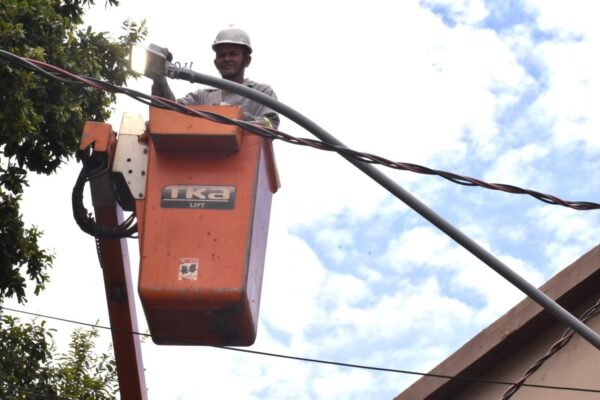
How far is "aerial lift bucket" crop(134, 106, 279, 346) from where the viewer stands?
5969mm

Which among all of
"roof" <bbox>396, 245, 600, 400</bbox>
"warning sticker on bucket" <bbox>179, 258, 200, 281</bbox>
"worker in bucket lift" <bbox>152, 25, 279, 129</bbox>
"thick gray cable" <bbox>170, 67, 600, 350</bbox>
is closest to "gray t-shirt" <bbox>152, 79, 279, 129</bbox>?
"worker in bucket lift" <bbox>152, 25, 279, 129</bbox>

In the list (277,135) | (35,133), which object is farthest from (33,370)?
(277,135)

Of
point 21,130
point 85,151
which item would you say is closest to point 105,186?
point 85,151

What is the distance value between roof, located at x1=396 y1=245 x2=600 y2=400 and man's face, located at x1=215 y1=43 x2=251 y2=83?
10.0ft

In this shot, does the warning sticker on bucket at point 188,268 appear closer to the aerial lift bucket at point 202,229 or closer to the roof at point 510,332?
the aerial lift bucket at point 202,229

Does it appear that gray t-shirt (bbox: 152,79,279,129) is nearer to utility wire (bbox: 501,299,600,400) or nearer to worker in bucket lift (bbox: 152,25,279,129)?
worker in bucket lift (bbox: 152,25,279,129)

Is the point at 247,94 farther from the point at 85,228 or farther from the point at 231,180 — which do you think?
the point at 85,228

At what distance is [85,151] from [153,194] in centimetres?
50

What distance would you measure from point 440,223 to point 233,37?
2447 millimetres

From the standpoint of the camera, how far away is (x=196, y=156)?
6355mm

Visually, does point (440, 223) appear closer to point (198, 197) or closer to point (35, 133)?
point (198, 197)

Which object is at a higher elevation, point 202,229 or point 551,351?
point 202,229

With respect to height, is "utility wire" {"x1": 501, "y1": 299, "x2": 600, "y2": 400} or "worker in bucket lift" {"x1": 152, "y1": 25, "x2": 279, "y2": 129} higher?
"worker in bucket lift" {"x1": 152, "y1": 25, "x2": 279, "y2": 129}

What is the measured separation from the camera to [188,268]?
602 cm
